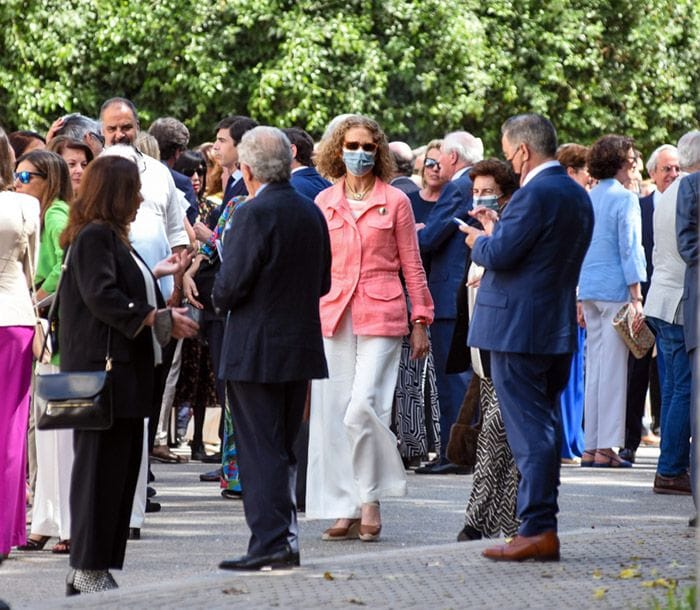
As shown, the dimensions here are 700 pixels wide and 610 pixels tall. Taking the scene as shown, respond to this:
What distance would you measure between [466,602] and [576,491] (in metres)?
5.22

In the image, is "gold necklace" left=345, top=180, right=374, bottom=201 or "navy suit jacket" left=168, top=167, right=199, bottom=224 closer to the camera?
"gold necklace" left=345, top=180, right=374, bottom=201

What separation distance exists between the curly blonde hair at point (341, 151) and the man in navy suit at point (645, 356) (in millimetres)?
4044

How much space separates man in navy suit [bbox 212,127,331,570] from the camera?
823 centimetres

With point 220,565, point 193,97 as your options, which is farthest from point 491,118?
point 220,565

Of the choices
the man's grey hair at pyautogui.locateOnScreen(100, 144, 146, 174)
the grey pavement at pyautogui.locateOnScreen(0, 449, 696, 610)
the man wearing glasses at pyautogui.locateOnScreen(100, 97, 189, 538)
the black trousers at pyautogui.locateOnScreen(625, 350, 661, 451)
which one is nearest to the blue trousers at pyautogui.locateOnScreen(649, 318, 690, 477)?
the grey pavement at pyautogui.locateOnScreen(0, 449, 696, 610)

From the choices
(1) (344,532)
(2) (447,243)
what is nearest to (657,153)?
(2) (447,243)

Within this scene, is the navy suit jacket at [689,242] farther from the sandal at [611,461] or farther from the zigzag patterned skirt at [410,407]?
the sandal at [611,461]

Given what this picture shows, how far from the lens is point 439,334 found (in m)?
13.9

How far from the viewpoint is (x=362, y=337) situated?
9.94 metres

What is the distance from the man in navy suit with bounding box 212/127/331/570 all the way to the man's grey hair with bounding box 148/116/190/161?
4.55 metres

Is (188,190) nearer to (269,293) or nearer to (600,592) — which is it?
(269,293)

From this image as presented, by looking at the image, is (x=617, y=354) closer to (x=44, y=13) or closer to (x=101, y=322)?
(x=101, y=322)

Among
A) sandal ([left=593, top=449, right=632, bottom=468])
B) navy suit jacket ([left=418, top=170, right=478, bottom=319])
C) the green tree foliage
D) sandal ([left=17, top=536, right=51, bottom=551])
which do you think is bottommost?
sandal ([left=17, top=536, right=51, bottom=551])

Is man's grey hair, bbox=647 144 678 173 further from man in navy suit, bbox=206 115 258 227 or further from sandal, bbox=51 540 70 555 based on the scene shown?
sandal, bbox=51 540 70 555
